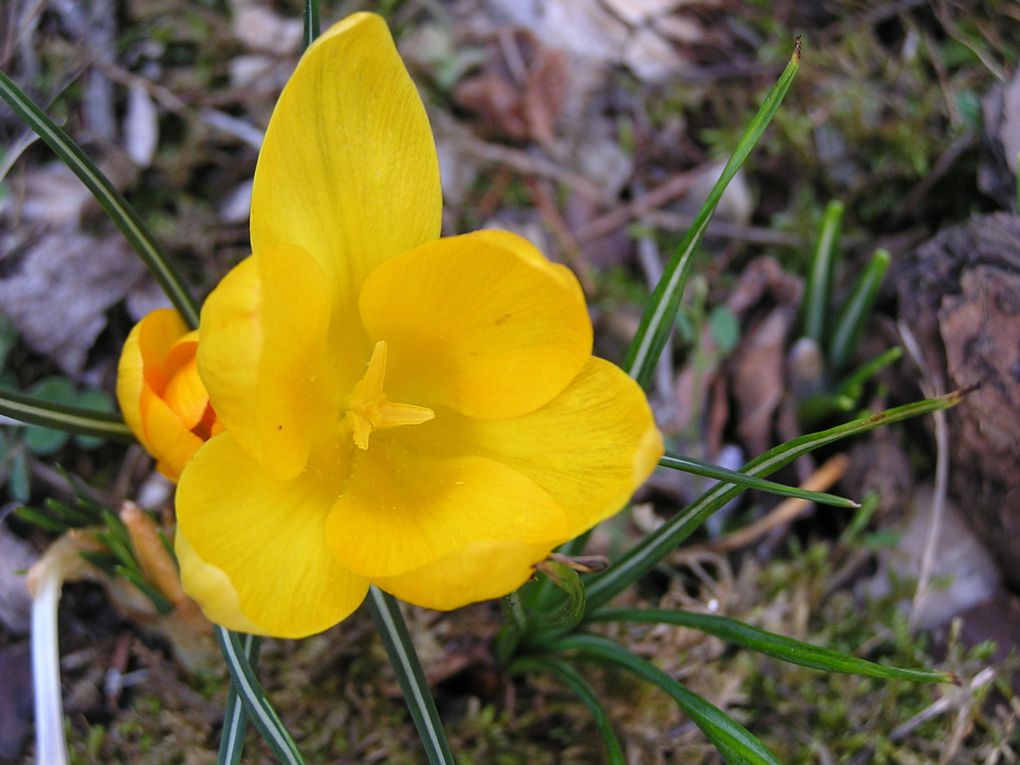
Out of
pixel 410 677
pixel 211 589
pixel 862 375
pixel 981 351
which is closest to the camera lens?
pixel 211 589

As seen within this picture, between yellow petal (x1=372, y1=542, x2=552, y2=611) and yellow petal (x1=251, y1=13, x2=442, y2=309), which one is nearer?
yellow petal (x1=372, y1=542, x2=552, y2=611)

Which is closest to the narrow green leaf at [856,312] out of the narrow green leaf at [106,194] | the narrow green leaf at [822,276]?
the narrow green leaf at [822,276]

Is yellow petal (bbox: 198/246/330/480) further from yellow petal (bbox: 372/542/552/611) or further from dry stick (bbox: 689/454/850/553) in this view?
dry stick (bbox: 689/454/850/553)

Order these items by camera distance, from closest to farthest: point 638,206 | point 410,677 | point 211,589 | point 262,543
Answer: point 211,589
point 262,543
point 410,677
point 638,206

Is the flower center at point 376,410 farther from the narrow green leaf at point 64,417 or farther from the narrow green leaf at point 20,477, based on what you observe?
the narrow green leaf at point 20,477

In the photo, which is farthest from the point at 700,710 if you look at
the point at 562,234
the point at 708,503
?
the point at 562,234

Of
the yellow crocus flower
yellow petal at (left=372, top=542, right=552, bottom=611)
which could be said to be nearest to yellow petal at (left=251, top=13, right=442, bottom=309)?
the yellow crocus flower

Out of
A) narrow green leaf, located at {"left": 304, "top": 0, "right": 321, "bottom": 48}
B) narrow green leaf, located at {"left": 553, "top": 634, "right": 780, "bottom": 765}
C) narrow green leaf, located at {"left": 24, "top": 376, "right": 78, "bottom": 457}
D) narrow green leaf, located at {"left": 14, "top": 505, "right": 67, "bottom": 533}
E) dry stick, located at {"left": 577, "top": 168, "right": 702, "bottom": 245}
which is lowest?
narrow green leaf, located at {"left": 553, "top": 634, "right": 780, "bottom": 765}

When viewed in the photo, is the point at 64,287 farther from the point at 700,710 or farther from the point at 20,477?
the point at 700,710

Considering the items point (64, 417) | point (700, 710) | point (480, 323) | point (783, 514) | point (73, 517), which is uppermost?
point (480, 323)
